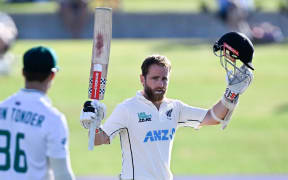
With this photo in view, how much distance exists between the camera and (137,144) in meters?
5.15

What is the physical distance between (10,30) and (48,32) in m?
7.49

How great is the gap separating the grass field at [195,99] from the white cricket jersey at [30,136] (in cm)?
674

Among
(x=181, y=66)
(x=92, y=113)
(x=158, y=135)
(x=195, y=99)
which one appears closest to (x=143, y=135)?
(x=158, y=135)

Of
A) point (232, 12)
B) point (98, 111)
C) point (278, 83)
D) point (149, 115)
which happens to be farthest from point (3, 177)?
point (232, 12)

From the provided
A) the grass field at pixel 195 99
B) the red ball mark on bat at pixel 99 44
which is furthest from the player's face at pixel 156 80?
the grass field at pixel 195 99

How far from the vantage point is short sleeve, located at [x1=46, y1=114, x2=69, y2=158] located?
13.5 feet

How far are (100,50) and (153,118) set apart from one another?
64 centimetres

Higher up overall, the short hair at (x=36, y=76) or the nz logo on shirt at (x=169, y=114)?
the short hair at (x=36, y=76)

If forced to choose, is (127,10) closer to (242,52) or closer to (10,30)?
(10,30)

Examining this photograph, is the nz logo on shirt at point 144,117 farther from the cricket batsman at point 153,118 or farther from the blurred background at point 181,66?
the blurred background at point 181,66

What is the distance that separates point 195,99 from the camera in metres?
16.9

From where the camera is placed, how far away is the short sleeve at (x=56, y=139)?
4.11 metres

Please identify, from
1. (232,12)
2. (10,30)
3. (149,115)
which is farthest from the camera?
(232,12)

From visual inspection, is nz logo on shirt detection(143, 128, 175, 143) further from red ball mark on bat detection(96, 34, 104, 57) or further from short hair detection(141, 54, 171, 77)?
red ball mark on bat detection(96, 34, 104, 57)
